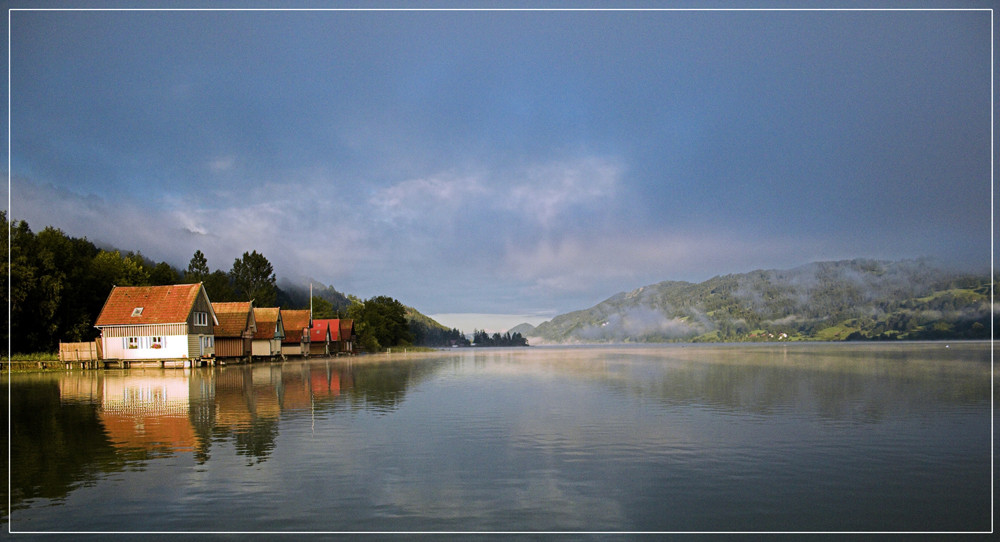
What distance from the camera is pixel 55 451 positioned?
49.9ft

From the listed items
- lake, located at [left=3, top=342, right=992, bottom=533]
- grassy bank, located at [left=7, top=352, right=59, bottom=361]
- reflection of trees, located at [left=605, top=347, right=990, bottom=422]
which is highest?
grassy bank, located at [left=7, top=352, right=59, bottom=361]

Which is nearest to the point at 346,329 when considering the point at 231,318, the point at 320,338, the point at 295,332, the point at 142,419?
the point at 320,338

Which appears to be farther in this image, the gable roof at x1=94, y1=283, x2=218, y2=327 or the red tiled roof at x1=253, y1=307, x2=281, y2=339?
the red tiled roof at x1=253, y1=307, x2=281, y2=339

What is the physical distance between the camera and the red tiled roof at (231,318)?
66750 mm

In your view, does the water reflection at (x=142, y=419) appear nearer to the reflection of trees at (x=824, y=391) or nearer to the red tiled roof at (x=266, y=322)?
the reflection of trees at (x=824, y=391)

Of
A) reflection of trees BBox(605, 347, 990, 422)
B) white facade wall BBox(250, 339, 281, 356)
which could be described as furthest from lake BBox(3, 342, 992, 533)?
white facade wall BBox(250, 339, 281, 356)

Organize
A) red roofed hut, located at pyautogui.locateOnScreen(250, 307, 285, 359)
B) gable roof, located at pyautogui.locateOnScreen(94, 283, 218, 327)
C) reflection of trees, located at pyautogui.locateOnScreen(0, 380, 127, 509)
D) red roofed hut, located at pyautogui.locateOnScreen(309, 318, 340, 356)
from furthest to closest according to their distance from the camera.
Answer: red roofed hut, located at pyautogui.locateOnScreen(309, 318, 340, 356) → red roofed hut, located at pyautogui.locateOnScreen(250, 307, 285, 359) → gable roof, located at pyautogui.locateOnScreen(94, 283, 218, 327) → reflection of trees, located at pyautogui.locateOnScreen(0, 380, 127, 509)

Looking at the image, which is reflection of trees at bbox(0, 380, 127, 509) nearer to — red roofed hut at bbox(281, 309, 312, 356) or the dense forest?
the dense forest

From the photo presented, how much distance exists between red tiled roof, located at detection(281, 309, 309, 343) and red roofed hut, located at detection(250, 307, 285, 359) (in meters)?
8.27

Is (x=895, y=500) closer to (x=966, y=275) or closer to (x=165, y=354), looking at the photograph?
(x=165, y=354)

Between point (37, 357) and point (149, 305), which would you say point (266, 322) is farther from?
point (37, 357)

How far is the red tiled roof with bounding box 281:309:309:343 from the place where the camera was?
87625 mm

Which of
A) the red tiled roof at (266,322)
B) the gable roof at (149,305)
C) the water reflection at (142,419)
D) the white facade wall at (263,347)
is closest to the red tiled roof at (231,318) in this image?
the red tiled roof at (266,322)

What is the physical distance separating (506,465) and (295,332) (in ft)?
262
